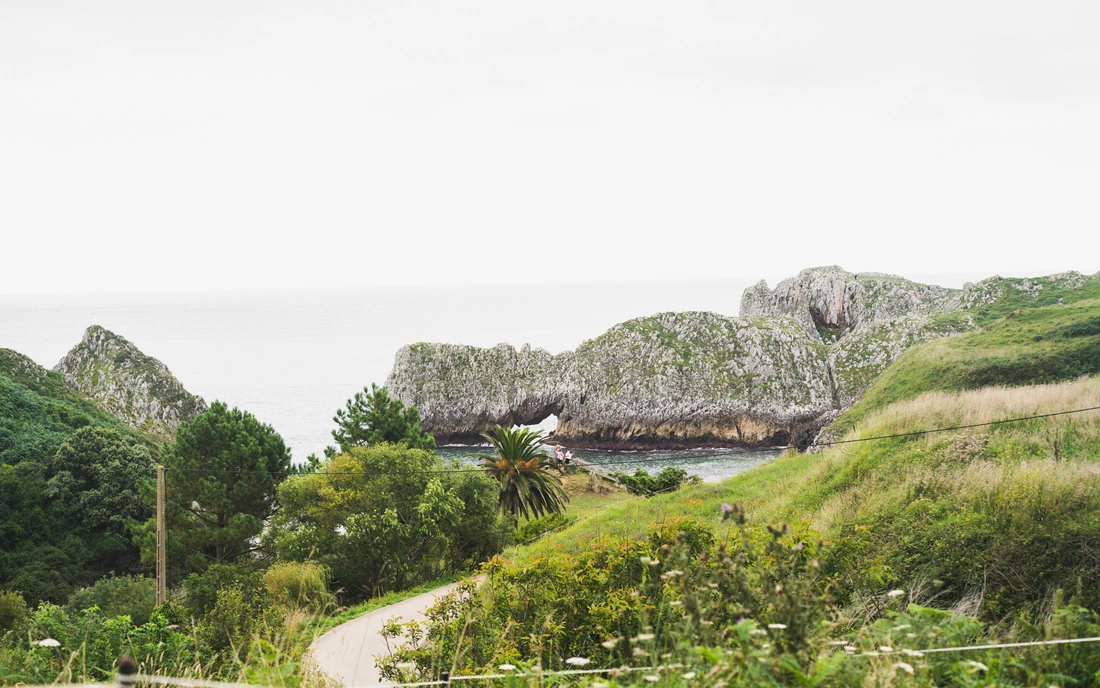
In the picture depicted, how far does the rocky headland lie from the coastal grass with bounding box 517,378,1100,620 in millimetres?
43313

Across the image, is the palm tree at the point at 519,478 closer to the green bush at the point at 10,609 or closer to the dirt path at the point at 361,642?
the dirt path at the point at 361,642

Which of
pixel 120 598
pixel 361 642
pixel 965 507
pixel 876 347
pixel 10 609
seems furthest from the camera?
pixel 876 347

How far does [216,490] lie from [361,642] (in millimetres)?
16428

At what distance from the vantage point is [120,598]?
2111 cm

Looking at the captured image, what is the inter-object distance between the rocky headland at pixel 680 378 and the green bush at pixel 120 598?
41211 mm

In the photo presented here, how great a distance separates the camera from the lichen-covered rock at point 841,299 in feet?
259

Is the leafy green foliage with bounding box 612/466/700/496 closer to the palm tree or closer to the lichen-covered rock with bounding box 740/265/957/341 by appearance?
the palm tree

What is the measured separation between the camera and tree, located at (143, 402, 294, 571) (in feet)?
86.1

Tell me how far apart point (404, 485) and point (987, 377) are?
2190 cm

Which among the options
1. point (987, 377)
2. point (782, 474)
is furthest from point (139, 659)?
point (987, 377)

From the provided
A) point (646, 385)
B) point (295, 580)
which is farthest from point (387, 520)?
point (646, 385)

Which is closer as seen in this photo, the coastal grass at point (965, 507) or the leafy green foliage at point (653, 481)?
the coastal grass at point (965, 507)

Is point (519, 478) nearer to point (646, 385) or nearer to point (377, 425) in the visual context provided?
point (377, 425)

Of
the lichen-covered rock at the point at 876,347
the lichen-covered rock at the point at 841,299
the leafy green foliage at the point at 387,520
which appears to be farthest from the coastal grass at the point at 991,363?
the lichen-covered rock at the point at 841,299
